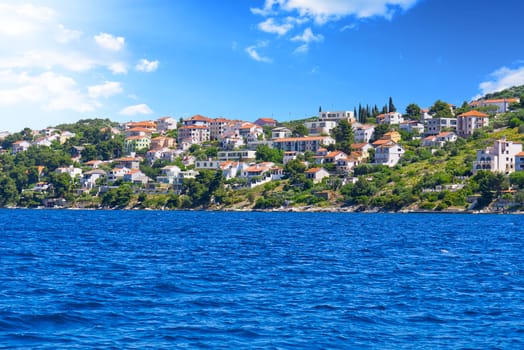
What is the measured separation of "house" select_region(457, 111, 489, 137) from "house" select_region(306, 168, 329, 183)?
4266 centimetres

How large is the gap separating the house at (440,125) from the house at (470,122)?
565 cm

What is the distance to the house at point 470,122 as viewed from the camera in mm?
182125

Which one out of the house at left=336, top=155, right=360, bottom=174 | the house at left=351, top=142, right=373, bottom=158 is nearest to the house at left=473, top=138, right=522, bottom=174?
the house at left=336, top=155, right=360, bottom=174

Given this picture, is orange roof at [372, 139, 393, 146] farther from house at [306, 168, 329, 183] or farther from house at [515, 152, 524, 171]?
house at [515, 152, 524, 171]

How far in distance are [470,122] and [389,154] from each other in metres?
29.5

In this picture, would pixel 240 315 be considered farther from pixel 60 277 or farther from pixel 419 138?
pixel 419 138

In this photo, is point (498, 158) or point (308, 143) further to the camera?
point (308, 143)

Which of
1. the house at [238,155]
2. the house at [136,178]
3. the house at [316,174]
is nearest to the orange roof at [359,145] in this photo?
the house at [316,174]

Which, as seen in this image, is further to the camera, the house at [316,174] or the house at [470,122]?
the house at [470,122]

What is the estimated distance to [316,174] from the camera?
163 metres

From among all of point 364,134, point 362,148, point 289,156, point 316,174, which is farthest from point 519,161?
point 289,156

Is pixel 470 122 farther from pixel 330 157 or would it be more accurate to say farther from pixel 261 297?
pixel 261 297

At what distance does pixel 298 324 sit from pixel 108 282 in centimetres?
1265

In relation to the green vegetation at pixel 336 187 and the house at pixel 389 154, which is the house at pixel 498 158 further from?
the house at pixel 389 154
